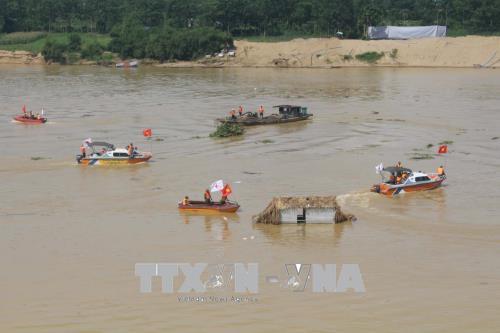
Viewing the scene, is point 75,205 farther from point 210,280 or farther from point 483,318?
point 483,318

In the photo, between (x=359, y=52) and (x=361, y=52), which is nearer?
(x=361, y=52)

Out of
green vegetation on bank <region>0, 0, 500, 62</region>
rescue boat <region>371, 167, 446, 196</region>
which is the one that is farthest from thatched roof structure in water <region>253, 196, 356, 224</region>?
green vegetation on bank <region>0, 0, 500, 62</region>

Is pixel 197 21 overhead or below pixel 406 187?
overhead

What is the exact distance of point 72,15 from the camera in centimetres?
14912

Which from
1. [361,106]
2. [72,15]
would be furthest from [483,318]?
[72,15]

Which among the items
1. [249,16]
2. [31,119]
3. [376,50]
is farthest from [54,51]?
[31,119]

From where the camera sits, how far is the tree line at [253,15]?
127438 millimetres

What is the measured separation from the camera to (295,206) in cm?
3025

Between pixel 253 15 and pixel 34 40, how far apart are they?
36.6 metres

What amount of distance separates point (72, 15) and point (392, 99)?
91193 mm

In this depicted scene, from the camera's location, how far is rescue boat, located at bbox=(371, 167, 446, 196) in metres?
35.5

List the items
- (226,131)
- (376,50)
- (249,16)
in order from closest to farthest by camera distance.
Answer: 1. (226,131)
2. (376,50)
3. (249,16)

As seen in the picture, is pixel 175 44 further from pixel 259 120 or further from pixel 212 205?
pixel 212 205

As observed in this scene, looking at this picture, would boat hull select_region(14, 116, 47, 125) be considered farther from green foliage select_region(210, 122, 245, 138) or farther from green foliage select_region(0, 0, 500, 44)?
green foliage select_region(0, 0, 500, 44)
